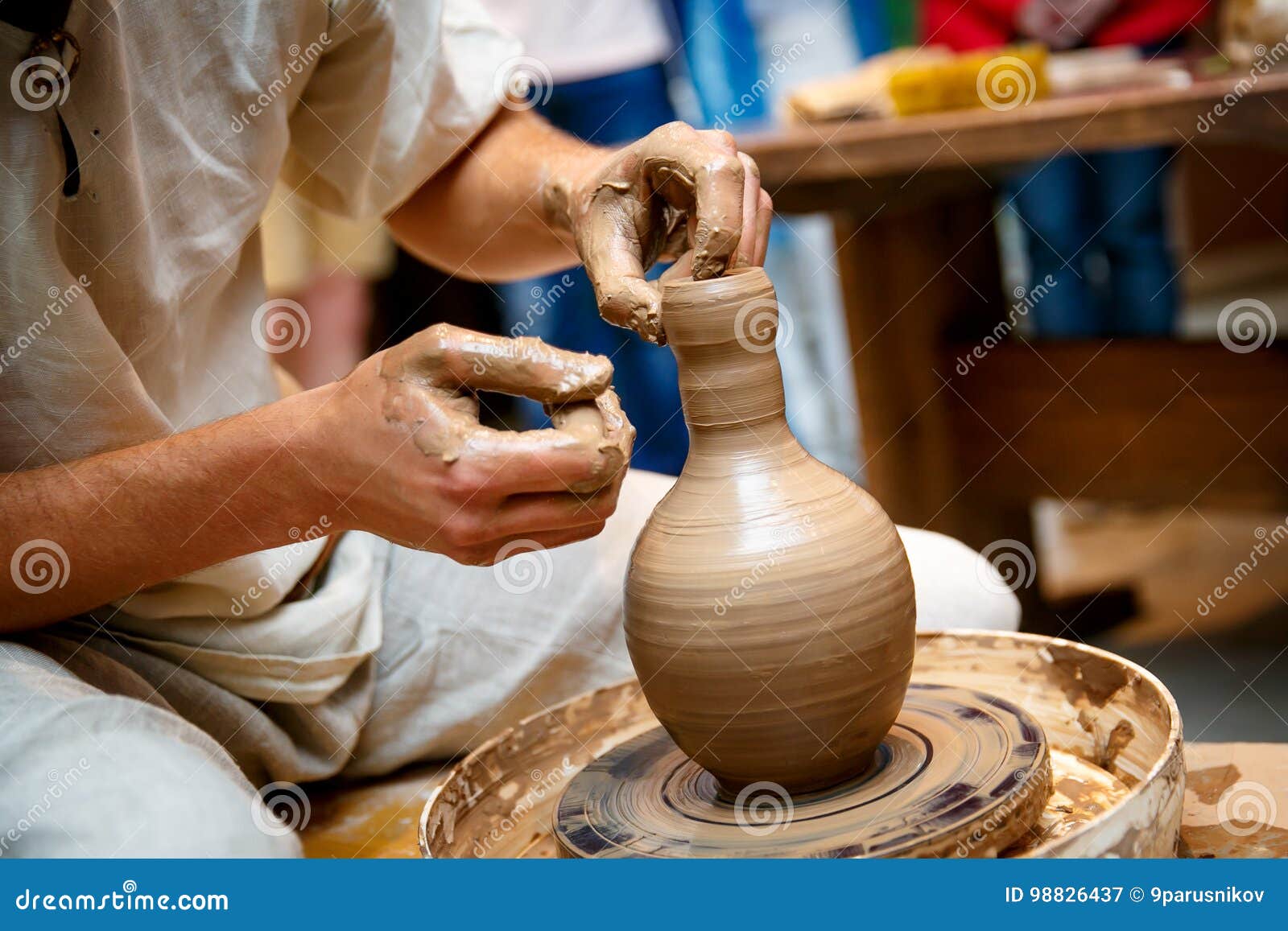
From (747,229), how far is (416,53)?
658 millimetres

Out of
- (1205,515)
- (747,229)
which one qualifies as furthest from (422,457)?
(1205,515)

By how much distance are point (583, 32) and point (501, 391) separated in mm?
2332

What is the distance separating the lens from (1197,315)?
17.7 feet
